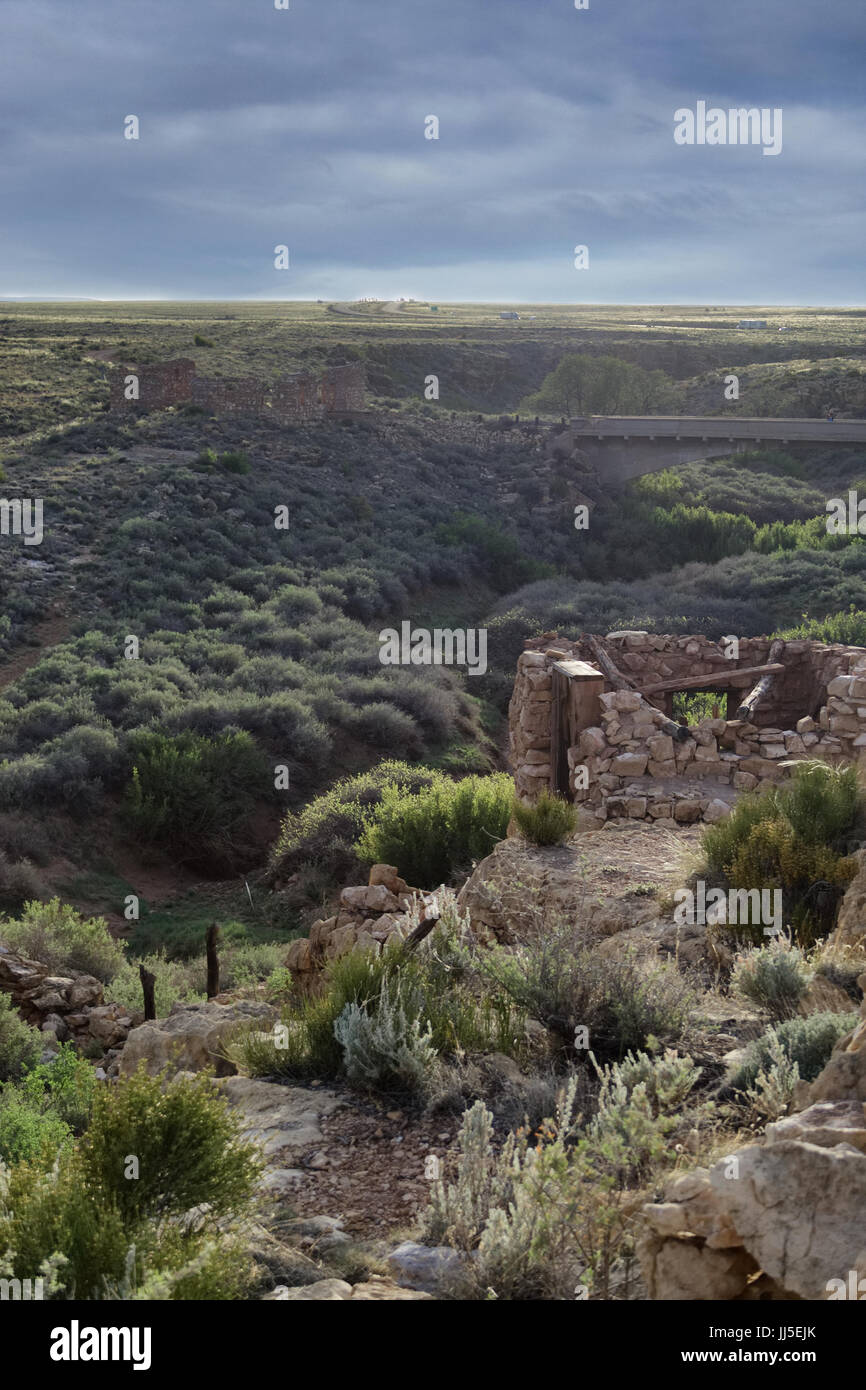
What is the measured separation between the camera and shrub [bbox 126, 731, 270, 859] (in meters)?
16.1

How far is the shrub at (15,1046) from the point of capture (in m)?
8.66

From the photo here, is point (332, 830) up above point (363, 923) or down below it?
below

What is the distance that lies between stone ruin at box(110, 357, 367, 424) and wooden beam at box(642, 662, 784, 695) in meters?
29.0

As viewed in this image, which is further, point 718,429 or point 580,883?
point 718,429

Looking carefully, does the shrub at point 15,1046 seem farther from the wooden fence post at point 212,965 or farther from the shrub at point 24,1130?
the shrub at point 24,1130

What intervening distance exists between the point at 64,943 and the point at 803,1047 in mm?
8865

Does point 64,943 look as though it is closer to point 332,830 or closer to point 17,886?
point 17,886

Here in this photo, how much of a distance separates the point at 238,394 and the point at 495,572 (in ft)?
41.7

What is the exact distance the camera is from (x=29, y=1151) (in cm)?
608

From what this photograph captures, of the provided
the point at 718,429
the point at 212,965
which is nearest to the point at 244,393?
the point at 718,429

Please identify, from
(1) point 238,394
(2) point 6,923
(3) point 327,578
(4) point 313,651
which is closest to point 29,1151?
(2) point 6,923

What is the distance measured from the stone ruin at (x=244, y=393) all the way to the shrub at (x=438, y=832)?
27702 millimetres

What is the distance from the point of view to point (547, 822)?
30.1ft
